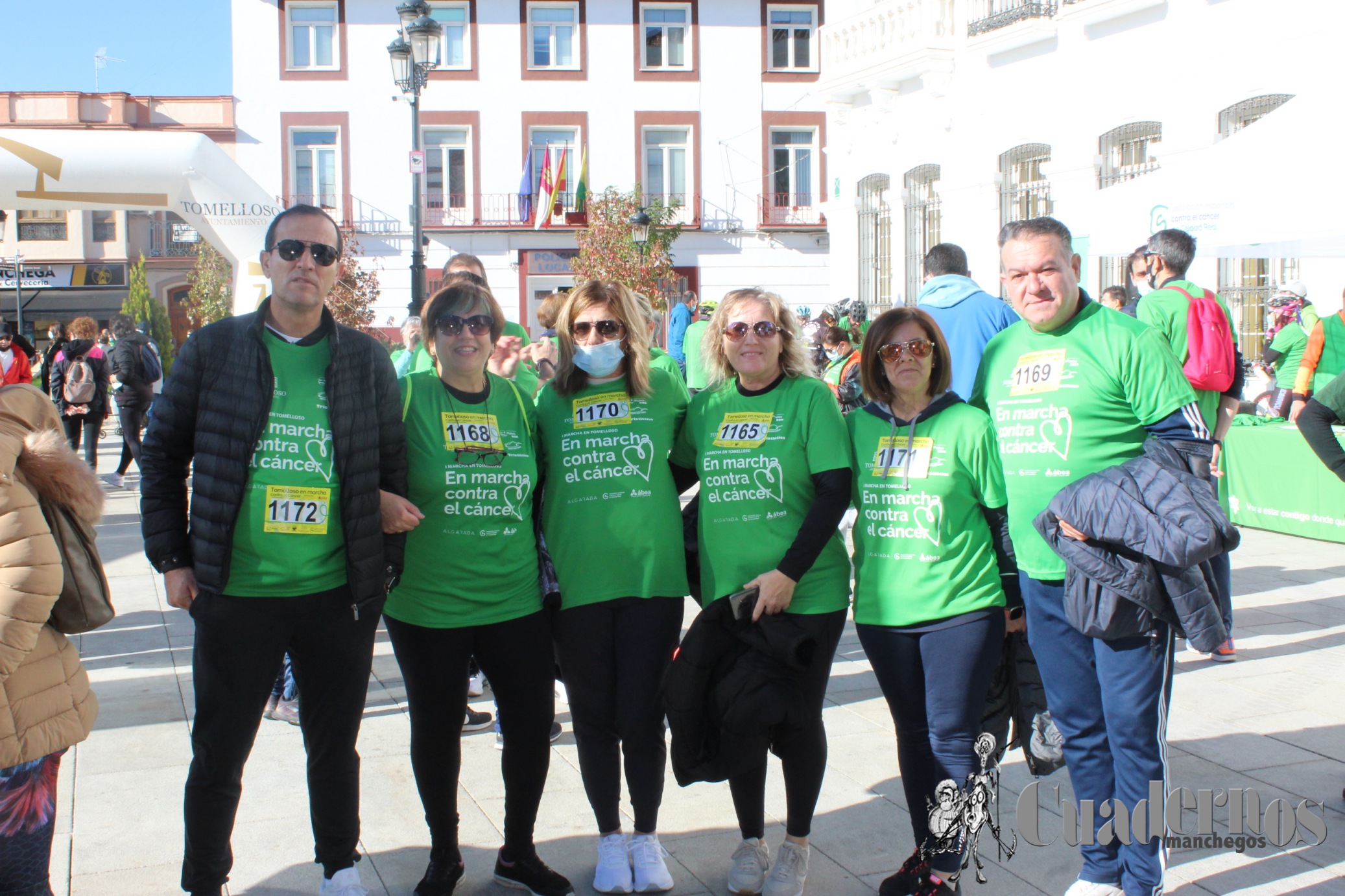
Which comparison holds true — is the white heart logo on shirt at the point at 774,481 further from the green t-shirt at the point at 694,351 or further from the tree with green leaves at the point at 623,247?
the tree with green leaves at the point at 623,247

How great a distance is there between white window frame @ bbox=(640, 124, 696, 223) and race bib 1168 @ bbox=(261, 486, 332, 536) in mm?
26342

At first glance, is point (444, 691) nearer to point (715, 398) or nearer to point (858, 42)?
point (715, 398)

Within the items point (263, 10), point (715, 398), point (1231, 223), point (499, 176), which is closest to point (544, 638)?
point (715, 398)

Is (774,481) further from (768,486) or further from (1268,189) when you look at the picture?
(1268,189)

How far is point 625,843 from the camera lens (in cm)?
339

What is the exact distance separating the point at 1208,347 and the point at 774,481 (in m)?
3.10

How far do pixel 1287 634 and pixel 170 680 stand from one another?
19.1 feet

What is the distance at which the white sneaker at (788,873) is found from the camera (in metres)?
3.27

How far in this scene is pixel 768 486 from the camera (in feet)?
10.7

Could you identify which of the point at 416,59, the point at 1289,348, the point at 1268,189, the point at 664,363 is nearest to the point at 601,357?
the point at 664,363

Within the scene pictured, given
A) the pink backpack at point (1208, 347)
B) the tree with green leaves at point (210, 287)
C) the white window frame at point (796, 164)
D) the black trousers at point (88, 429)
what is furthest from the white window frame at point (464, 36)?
the pink backpack at point (1208, 347)

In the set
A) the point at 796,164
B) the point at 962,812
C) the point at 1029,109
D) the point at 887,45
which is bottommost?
the point at 962,812

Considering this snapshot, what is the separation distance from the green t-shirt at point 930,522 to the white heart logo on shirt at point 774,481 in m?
0.24

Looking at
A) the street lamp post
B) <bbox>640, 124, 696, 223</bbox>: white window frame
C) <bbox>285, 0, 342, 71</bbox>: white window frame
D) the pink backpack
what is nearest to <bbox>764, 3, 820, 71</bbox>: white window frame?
<bbox>640, 124, 696, 223</bbox>: white window frame
